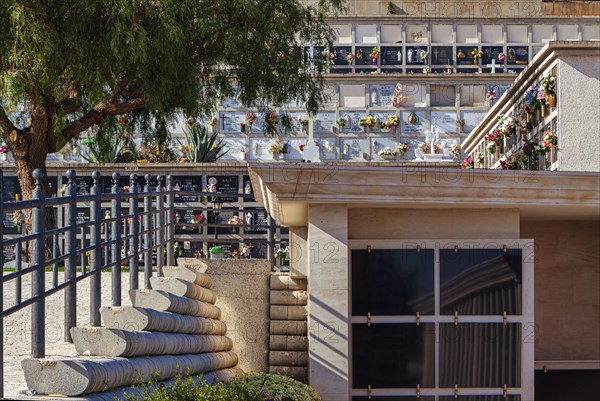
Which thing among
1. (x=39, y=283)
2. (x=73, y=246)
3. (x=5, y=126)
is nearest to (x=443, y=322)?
(x=73, y=246)

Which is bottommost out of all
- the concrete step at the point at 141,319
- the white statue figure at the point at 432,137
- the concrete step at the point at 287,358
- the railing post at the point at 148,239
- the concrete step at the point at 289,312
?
the concrete step at the point at 287,358

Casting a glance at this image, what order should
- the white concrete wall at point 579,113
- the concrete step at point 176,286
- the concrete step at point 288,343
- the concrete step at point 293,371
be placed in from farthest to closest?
the white concrete wall at point 579,113
the concrete step at point 288,343
the concrete step at point 293,371
the concrete step at point 176,286

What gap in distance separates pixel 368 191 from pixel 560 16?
29.4m

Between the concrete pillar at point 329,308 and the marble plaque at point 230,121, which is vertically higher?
the marble plaque at point 230,121

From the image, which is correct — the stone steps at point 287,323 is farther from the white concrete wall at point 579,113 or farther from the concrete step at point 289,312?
the white concrete wall at point 579,113

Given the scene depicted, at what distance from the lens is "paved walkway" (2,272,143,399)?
8.59 m

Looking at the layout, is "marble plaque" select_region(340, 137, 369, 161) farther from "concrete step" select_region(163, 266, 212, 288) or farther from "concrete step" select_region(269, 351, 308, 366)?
"concrete step" select_region(269, 351, 308, 366)

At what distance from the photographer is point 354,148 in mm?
33656

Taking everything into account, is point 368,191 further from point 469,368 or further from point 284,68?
point 284,68

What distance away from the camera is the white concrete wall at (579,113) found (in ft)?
46.4

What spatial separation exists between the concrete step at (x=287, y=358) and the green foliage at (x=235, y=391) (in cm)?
168

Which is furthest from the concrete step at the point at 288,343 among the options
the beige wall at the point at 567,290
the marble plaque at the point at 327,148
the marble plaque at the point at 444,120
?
the marble plaque at the point at 444,120

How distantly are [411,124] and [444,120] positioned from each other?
992 mm

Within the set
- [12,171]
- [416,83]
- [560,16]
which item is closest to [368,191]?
[12,171]
